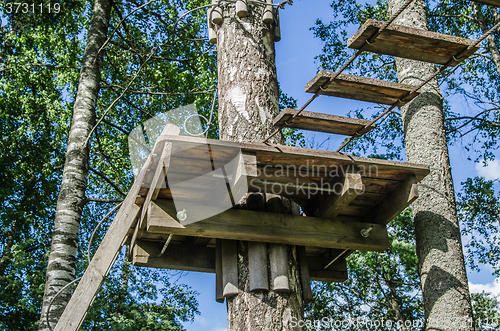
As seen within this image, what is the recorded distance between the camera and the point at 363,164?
9.75ft

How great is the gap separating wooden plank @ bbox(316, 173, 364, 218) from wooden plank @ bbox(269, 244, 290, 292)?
41 cm

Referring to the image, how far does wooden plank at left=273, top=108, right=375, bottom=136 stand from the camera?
299 centimetres

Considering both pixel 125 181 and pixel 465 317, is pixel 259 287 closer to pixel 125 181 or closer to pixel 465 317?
pixel 465 317

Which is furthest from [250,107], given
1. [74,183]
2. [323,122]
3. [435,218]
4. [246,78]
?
[74,183]

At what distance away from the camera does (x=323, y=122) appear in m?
3.10

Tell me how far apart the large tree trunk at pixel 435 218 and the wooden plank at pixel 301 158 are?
0.86 meters

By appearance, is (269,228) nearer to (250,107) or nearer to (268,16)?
(250,107)

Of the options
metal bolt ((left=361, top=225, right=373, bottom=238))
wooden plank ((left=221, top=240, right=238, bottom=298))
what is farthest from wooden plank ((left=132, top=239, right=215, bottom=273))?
metal bolt ((left=361, top=225, right=373, bottom=238))

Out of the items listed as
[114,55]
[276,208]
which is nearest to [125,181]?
[114,55]

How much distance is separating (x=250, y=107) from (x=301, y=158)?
2.76 feet

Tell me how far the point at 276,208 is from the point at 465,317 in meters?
1.75

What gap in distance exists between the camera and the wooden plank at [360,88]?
278 cm

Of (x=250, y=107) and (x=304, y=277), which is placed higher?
(x=250, y=107)

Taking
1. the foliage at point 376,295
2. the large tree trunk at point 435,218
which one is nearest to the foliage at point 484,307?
the foliage at point 376,295
